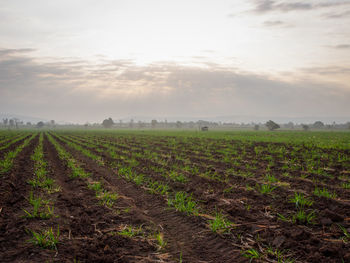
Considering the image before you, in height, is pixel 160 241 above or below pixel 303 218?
below

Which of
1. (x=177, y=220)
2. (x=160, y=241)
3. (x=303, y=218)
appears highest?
(x=303, y=218)

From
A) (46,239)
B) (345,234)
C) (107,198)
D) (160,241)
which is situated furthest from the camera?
(107,198)

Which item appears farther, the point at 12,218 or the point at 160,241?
the point at 12,218

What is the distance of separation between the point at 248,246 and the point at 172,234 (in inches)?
63.9

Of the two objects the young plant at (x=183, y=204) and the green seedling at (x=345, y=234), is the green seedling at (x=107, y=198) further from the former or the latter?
the green seedling at (x=345, y=234)

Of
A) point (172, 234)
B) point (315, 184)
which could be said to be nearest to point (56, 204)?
point (172, 234)

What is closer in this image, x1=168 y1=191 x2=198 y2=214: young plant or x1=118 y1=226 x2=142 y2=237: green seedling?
x1=118 y1=226 x2=142 y2=237: green seedling

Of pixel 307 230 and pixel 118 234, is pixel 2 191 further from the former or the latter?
pixel 307 230

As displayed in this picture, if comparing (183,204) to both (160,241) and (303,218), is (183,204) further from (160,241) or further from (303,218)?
(303,218)

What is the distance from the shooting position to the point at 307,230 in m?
4.97

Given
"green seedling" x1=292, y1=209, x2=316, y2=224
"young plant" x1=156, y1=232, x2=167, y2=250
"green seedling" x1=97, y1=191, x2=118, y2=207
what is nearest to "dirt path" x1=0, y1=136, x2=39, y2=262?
"green seedling" x1=97, y1=191, x2=118, y2=207

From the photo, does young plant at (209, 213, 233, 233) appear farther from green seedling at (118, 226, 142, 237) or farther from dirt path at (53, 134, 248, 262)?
green seedling at (118, 226, 142, 237)

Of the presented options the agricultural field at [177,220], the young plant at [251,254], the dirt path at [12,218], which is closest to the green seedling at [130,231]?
the agricultural field at [177,220]

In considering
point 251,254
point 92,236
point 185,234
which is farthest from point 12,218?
point 251,254
